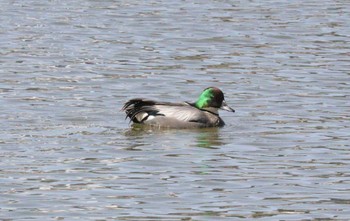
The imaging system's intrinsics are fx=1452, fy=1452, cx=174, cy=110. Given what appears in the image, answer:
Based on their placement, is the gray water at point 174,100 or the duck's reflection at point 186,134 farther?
the duck's reflection at point 186,134

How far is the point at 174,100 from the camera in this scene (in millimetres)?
21250

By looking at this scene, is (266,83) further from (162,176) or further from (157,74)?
(162,176)

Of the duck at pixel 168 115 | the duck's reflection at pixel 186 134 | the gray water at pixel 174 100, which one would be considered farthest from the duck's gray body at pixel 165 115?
the gray water at pixel 174 100

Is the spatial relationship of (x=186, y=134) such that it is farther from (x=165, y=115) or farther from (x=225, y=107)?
(x=225, y=107)

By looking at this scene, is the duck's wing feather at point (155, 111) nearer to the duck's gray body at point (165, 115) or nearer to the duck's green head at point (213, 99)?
the duck's gray body at point (165, 115)

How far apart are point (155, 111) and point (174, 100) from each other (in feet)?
6.53

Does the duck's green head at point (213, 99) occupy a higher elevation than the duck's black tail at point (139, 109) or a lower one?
higher

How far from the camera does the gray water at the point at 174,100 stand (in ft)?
45.4

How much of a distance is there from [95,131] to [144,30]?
9.99 metres

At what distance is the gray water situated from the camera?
1384 cm

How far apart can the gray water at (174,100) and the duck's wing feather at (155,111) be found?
9.2 inches

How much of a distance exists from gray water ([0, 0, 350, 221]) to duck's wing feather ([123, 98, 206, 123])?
0.77 feet

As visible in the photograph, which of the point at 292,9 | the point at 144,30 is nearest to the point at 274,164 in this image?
the point at 144,30

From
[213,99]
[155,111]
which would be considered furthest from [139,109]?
[213,99]
